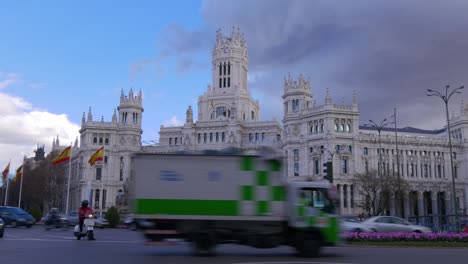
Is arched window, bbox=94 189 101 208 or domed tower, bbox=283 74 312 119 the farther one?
arched window, bbox=94 189 101 208

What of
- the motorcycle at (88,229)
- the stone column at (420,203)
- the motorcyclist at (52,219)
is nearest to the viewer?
the motorcycle at (88,229)

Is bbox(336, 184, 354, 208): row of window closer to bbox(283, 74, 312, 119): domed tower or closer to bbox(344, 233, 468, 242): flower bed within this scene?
bbox(283, 74, 312, 119): domed tower

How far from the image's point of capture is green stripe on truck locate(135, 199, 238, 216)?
16.5 m

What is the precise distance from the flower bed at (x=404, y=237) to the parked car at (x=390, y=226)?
11.6 ft

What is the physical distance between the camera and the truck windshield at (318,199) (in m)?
17.1

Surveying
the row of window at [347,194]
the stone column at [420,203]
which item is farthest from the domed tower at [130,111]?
the stone column at [420,203]

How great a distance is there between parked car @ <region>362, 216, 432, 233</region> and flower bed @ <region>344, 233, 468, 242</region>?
3.54 metres

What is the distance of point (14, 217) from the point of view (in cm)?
4028

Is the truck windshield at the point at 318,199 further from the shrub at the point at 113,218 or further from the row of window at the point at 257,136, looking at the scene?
the row of window at the point at 257,136

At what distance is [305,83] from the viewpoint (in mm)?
98125

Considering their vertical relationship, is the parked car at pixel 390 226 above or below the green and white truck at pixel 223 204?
below

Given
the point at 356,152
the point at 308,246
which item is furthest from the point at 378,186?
the point at 308,246

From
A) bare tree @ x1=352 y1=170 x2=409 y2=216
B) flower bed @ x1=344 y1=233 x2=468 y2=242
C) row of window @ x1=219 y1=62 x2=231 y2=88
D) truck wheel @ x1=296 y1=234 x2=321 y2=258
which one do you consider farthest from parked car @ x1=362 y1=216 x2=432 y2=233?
row of window @ x1=219 y1=62 x2=231 y2=88

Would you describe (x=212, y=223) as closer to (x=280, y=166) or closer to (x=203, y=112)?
(x=280, y=166)
